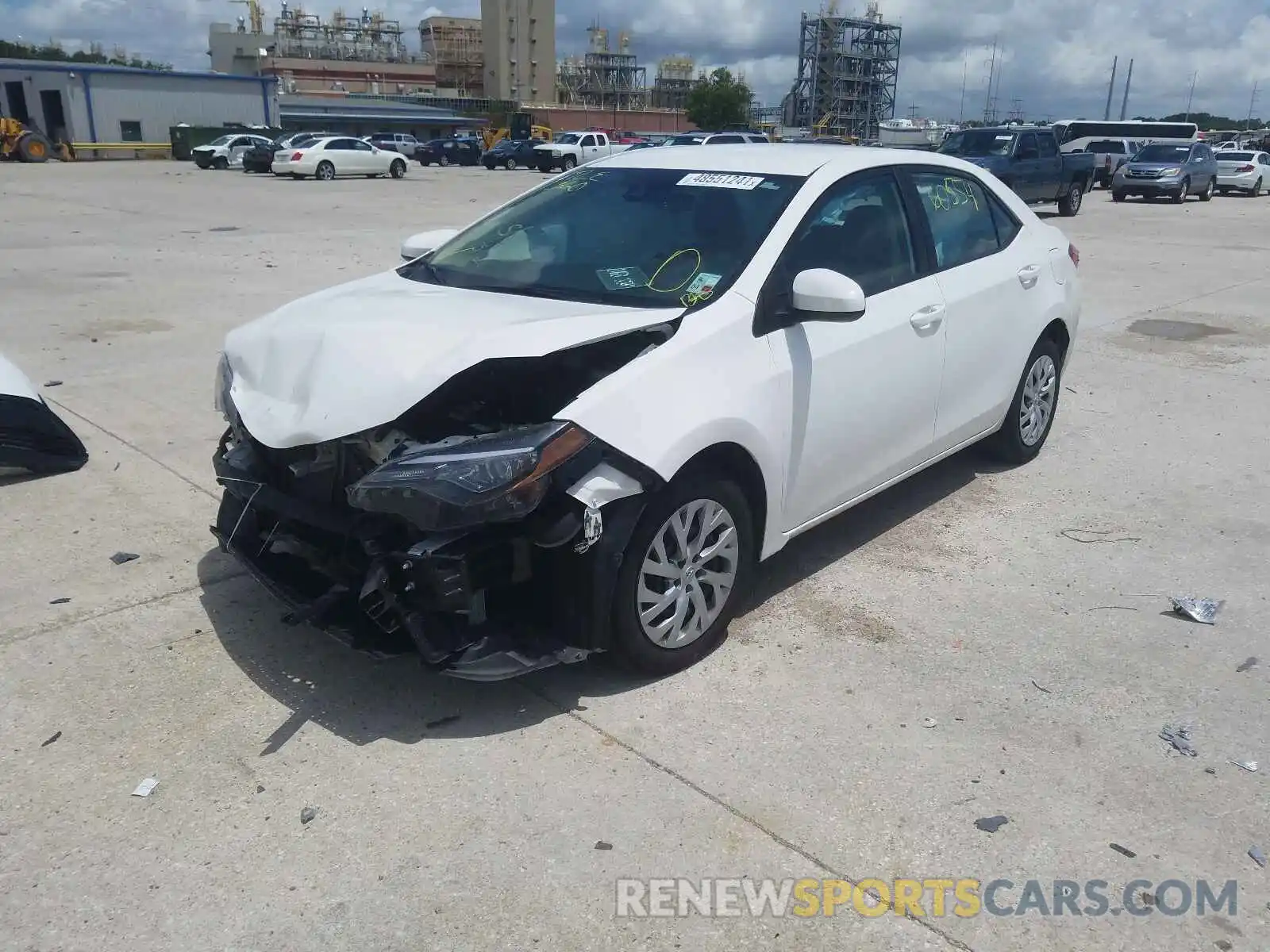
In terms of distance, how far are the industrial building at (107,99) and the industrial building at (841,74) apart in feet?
286

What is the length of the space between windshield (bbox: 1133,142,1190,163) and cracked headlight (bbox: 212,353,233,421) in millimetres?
29869

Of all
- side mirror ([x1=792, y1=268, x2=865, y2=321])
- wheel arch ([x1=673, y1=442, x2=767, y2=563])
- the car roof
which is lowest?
wheel arch ([x1=673, y1=442, x2=767, y2=563])

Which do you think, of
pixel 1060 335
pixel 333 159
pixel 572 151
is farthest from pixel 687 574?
pixel 572 151

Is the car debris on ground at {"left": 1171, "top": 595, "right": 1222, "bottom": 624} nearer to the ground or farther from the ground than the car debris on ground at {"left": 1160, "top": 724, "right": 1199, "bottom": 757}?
farther from the ground

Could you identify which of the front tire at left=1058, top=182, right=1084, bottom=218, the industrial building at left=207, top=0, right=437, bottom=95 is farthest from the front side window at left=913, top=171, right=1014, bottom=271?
the industrial building at left=207, top=0, right=437, bottom=95

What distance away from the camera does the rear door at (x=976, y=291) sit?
193 inches

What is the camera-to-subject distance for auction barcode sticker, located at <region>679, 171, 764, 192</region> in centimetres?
433

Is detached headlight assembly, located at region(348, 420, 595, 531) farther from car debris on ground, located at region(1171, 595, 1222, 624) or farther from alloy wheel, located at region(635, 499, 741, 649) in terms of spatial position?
car debris on ground, located at region(1171, 595, 1222, 624)

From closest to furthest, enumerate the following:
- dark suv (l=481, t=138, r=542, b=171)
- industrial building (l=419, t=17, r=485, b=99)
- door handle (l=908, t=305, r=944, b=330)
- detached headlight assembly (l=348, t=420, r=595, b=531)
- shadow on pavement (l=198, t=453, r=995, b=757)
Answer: detached headlight assembly (l=348, t=420, r=595, b=531), shadow on pavement (l=198, t=453, r=995, b=757), door handle (l=908, t=305, r=944, b=330), dark suv (l=481, t=138, r=542, b=171), industrial building (l=419, t=17, r=485, b=99)

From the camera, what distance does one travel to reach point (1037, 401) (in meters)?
5.99

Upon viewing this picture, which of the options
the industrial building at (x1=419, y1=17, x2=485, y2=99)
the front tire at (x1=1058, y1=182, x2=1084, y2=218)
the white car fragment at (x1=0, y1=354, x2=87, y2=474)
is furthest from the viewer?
the industrial building at (x1=419, y1=17, x2=485, y2=99)

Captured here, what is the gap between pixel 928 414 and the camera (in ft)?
15.7

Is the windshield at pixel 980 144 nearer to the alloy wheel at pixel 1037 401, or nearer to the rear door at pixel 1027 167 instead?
the rear door at pixel 1027 167

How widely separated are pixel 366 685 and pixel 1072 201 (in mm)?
23816
